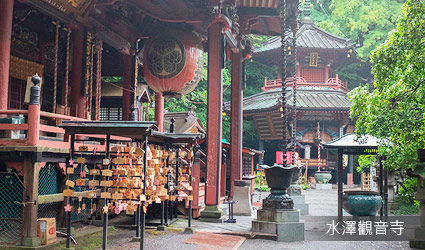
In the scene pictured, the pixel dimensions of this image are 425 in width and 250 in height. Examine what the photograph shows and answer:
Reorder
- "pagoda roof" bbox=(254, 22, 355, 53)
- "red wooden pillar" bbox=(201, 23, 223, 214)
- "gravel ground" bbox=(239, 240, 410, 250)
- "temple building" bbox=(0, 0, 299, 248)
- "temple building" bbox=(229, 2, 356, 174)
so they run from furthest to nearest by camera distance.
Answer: "pagoda roof" bbox=(254, 22, 355, 53) < "temple building" bbox=(229, 2, 356, 174) < "red wooden pillar" bbox=(201, 23, 223, 214) < "gravel ground" bbox=(239, 240, 410, 250) < "temple building" bbox=(0, 0, 299, 248)

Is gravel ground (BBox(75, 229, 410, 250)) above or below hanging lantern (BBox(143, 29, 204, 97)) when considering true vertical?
below

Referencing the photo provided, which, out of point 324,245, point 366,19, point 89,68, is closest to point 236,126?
point 89,68

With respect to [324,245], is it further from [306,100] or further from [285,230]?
[306,100]

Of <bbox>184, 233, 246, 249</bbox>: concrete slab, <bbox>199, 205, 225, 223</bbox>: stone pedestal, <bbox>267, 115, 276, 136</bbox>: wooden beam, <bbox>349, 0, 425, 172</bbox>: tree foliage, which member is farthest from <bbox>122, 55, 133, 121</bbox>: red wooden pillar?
<bbox>267, 115, 276, 136</bbox>: wooden beam

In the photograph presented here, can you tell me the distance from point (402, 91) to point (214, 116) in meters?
4.68

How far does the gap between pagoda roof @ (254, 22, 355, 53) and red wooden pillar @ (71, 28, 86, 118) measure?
23522 millimetres

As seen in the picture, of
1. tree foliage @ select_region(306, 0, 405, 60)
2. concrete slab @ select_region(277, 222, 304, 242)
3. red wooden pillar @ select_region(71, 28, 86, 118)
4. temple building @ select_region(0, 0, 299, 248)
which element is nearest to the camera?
temple building @ select_region(0, 0, 299, 248)

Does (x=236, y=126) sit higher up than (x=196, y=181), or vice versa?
(x=236, y=126)

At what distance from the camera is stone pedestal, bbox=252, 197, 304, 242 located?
32.6 ft

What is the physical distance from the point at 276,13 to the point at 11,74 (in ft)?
26.3

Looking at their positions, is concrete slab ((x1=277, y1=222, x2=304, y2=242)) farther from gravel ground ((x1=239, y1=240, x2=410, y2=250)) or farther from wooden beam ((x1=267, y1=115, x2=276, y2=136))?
wooden beam ((x1=267, y1=115, x2=276, y2=136))

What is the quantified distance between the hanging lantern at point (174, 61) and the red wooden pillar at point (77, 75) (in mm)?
1794

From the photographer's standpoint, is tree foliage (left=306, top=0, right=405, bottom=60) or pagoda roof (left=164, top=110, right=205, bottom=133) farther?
tree foliage (left=306, top=0, right=405, bottom=60)

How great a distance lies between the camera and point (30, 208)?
793cm
